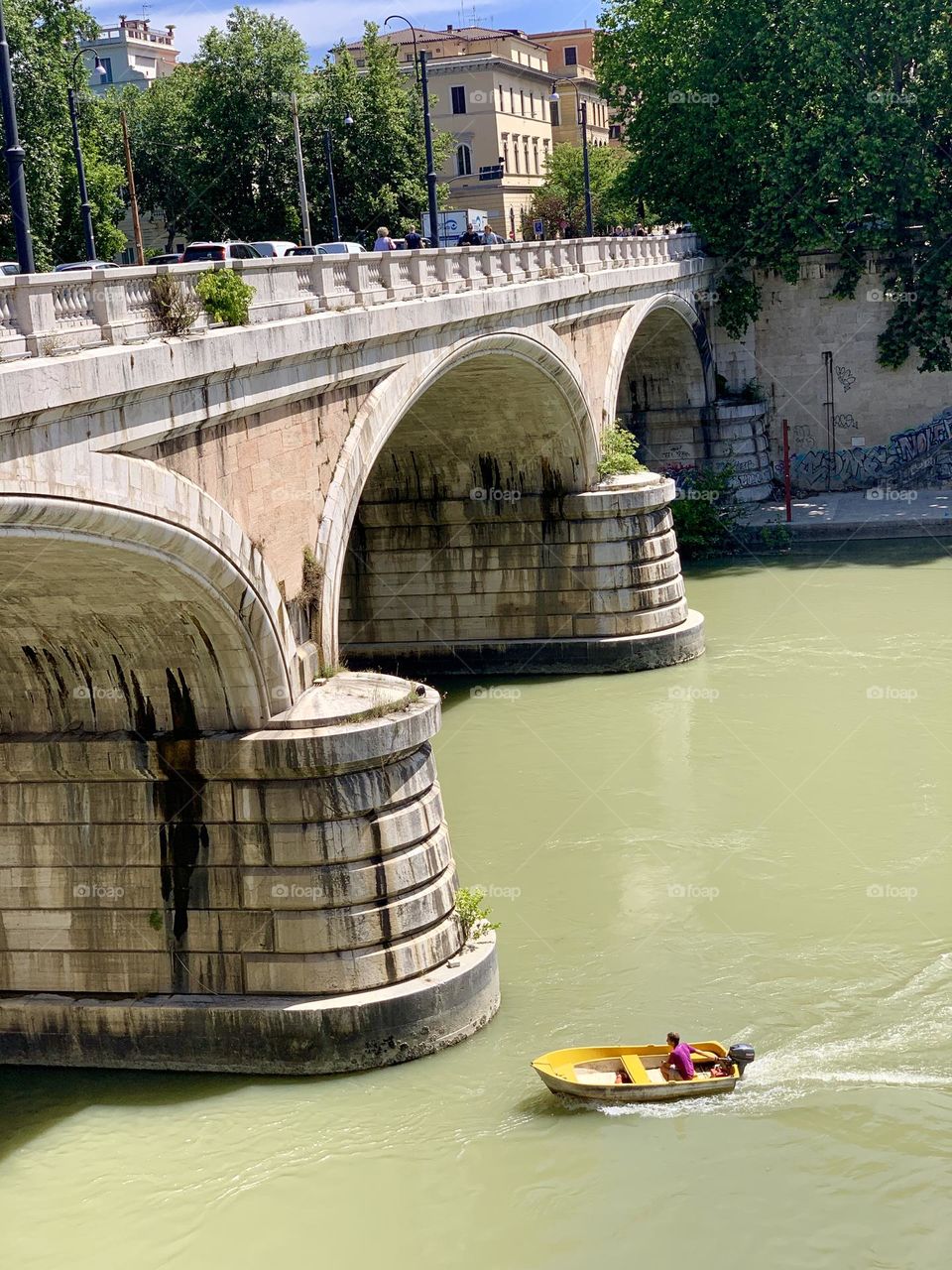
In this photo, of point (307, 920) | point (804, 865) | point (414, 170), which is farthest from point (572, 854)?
point (414, 170)

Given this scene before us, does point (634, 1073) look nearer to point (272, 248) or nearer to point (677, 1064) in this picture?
point (677, 1064)

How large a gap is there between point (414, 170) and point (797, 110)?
50.5 feet

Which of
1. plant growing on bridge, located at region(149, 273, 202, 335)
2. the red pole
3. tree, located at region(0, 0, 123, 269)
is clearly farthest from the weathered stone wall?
plant growing on bridge, located at region(149, 273, 202, 335)

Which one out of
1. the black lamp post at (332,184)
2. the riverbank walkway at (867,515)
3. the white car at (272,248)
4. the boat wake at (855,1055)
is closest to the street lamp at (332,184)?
the black lamp post at (332,184)

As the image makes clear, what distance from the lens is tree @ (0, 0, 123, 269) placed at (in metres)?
35.4

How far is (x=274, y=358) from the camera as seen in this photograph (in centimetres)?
1386

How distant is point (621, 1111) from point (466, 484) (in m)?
15.1

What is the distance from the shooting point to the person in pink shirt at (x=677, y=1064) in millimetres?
12688

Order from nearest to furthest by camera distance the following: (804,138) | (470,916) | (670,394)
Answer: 1. (470,916)
2. (804,138)
3. (670,394)

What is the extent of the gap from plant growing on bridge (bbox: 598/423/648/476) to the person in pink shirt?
52.7 feet

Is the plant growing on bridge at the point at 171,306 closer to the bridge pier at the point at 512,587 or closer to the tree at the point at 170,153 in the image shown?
the bridge pier at the point at 512,587

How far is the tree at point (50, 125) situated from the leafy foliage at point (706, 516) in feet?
50.5

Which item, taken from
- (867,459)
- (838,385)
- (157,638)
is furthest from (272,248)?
(867,459)

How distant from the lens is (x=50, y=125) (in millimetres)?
36500
